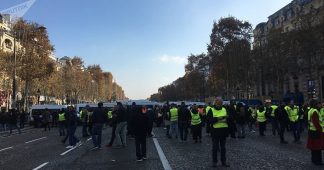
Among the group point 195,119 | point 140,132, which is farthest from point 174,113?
point 140,132

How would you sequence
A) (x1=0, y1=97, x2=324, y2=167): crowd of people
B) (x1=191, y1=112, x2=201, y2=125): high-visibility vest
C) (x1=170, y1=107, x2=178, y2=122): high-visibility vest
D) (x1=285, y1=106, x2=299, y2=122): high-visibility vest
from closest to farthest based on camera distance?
(x1=0, y1=97, x2=324, y2=167): crowd of people
(x1=191, y1=112, x2=201, y2=125): high-visibility vest
(x1=285, y1=106, x2=299, y2=122): high-visibility vest
(x1=170, y1=107, x2=178, y2=122): high-visibility vest

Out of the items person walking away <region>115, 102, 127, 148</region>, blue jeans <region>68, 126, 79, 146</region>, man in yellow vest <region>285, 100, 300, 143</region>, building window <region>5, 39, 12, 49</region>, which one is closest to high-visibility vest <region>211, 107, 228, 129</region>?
person walking away <region>115, 102, 127, 148</region>

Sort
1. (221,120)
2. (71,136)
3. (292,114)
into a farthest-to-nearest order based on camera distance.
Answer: (292,114) → (71,136) → (221,120)

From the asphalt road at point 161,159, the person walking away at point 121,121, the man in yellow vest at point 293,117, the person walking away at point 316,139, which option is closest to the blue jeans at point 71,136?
the asphalt road at point 161,159

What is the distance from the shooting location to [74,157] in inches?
581

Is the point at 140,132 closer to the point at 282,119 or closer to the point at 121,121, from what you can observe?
the point at 121,121

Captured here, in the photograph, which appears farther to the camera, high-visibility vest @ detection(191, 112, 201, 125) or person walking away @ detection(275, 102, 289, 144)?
high-visibility vest @ detection(191, 112, 201, 125)

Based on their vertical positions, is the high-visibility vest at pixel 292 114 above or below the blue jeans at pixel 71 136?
above

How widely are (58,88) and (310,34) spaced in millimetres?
56268

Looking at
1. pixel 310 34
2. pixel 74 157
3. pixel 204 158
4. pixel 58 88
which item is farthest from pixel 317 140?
pixel 58 88

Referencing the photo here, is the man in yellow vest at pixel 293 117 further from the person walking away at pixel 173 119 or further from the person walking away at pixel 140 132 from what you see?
the person walking away at pixel 140 132

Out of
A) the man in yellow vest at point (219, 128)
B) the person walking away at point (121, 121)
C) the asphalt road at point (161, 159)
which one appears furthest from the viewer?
the person walking away at point (121, 121)

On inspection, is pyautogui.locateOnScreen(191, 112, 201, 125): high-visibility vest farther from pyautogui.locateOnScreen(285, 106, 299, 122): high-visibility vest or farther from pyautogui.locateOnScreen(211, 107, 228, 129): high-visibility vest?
pyautogui.locateOnScreen(211, 107, 228, 129): high-visibility vest

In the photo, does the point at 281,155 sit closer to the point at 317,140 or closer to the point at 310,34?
the point at 317,140
